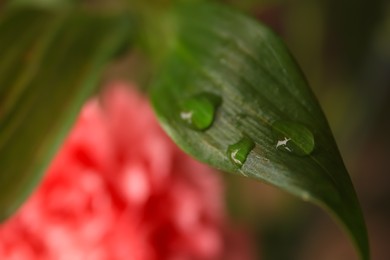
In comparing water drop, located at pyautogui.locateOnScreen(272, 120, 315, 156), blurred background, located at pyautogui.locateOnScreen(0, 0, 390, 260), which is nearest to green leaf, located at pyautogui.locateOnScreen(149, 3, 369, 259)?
water drop, located at pyautogui.locateOnScreen(272, 120, 315, 156)

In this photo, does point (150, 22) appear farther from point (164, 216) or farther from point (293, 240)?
point (293, 240)

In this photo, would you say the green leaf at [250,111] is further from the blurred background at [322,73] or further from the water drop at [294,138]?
the blurred background at [322,73]

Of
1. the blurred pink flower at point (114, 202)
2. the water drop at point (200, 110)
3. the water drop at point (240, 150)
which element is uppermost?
the water drop at point (200, 110)

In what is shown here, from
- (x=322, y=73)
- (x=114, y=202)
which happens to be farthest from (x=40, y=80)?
(x=322, y=73)

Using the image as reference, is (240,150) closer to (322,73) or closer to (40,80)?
(40,80)

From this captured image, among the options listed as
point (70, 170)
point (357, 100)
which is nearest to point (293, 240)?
point (357, 100)

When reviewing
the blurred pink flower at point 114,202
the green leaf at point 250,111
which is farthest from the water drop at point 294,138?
the blurred pink flower at point 114,202

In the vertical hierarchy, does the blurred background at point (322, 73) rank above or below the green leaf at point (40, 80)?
above
